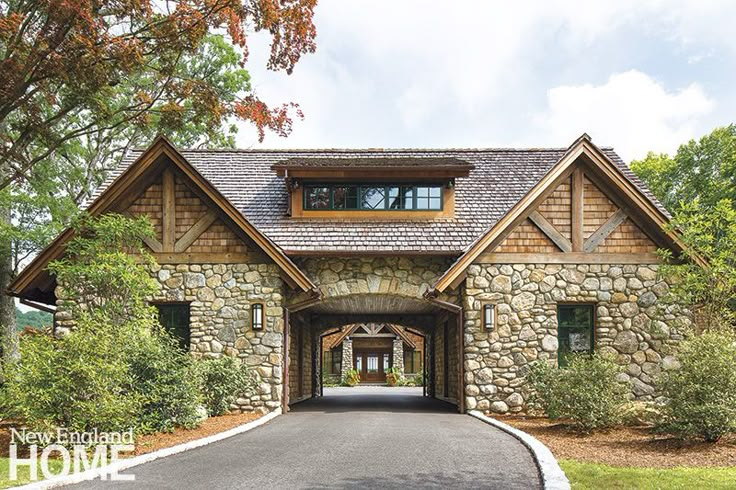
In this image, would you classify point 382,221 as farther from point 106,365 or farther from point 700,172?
point 700,172

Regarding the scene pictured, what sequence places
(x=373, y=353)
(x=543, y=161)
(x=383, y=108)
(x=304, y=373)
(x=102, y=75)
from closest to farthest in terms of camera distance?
(x=102, y=75)
(x=383, y=108)
(x=543, y=161)
(x=304, y=373)
(x=373, y=353)

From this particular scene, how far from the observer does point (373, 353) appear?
47.0 metres

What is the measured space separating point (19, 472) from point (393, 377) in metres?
36.3

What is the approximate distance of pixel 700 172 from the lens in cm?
3444

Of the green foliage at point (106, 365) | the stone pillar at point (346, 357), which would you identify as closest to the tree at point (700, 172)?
the stone pillar at point (346, 357)

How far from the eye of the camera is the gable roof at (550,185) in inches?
614

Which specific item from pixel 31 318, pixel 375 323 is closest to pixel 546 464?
pixel 375 323

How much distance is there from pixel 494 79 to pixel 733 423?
8.92 m

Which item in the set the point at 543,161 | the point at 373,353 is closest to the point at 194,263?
the point at 543,161

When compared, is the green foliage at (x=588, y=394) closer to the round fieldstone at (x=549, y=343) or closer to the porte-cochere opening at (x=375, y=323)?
the round fieldstone at (x=549, y=343)

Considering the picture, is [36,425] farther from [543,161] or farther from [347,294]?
[543,161]

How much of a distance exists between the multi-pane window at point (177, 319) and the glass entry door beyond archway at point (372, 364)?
30762 millimetres

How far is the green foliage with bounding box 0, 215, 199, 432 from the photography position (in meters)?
10.1

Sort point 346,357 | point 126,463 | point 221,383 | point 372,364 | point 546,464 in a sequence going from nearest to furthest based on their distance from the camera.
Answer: point 546,464, point 126,463, point 221,383, point 346,357, point 372,364
